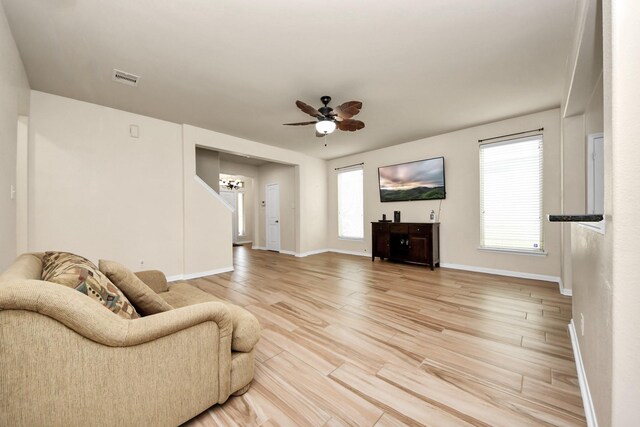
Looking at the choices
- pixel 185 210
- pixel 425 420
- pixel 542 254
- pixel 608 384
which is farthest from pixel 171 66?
pixel 542 254

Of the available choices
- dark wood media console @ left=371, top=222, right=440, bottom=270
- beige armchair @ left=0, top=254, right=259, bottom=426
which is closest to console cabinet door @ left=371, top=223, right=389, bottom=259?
dark wood media console @ left=371, top=222, right=440, bottom=270

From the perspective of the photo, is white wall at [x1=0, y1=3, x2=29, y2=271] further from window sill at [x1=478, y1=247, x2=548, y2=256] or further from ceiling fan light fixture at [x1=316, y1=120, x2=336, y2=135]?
window sill at [x1=478, y1=247, x2=548, y2=256]

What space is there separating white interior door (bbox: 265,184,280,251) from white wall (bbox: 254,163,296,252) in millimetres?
150

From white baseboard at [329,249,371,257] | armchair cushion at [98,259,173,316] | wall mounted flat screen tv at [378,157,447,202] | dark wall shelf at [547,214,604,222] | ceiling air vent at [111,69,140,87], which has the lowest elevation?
white baseboard at [329,249,371,257]

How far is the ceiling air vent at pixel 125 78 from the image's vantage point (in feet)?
8.84

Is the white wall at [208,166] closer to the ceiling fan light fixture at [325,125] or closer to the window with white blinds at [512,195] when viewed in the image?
the ceiling fan light fixture at [325,125]

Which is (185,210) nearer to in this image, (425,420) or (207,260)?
(207,260)

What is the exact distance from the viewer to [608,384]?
94 centimetres

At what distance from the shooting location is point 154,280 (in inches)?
89.8

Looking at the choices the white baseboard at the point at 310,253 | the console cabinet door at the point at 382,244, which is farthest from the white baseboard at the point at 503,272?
the white baseboard at the point at 310,253

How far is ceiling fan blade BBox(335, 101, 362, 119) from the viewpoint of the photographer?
2.80 m

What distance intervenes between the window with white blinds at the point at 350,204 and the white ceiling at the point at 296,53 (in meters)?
2.72

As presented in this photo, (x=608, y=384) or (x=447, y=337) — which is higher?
(x=608, y=384)

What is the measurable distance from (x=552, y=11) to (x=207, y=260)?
206 inches
